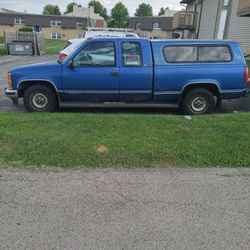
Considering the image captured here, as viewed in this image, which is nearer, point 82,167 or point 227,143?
point 82,167

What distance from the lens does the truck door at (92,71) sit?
7.04m

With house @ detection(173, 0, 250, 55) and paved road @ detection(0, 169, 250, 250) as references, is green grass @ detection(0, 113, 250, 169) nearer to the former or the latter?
paved road @ detection(0, 169, 250, 250)

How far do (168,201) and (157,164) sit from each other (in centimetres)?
101

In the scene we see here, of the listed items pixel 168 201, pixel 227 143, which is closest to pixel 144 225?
pixel 168 201

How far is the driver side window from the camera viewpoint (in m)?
7.05

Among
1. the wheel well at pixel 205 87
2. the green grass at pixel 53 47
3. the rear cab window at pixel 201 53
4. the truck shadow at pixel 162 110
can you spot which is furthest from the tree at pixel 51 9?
the wheel well at pixel 205 87

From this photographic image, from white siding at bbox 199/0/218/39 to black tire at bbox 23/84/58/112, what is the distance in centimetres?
1844

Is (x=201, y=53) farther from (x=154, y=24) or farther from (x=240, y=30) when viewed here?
(x=154, y=24)

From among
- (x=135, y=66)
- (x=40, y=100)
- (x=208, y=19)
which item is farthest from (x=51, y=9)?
(x=135, y=66)

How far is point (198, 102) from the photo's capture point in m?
7.42

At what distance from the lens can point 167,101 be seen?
7371mm

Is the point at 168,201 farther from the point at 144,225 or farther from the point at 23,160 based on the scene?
the point at 23,160

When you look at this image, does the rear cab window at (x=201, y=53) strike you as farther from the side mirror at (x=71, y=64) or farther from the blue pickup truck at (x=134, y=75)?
the side mirror at (x=71, y=64)

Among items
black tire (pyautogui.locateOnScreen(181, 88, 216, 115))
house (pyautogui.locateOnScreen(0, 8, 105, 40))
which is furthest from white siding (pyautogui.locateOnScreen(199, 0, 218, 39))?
house (pyautogui.locateOnScreen(0, 8, 105, 40))
